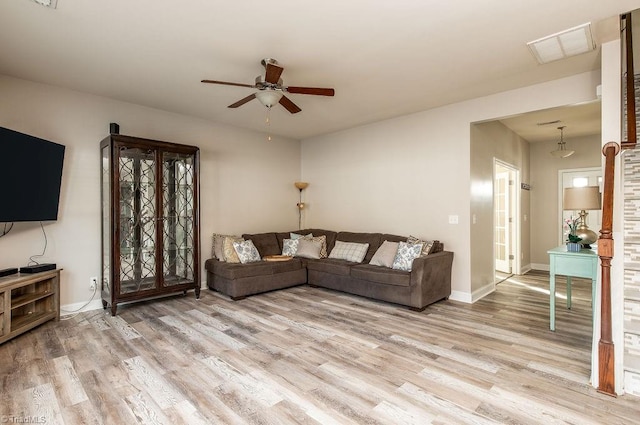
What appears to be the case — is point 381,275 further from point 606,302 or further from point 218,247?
point 218,247

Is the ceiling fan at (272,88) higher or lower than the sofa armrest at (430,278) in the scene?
higher

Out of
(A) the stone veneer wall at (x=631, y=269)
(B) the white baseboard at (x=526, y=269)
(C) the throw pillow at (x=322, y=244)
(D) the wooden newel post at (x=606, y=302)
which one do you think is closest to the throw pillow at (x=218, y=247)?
(C) the throw pillow at (x=322, y=244)

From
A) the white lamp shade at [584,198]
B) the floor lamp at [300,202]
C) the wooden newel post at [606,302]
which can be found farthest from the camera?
the floor lamp at [300,202]

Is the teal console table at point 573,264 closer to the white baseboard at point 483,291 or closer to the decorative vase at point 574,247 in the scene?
the decorative vase at point 574,247

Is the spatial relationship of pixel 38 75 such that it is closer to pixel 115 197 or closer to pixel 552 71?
pixel 115 197

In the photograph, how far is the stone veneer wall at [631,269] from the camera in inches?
85.2

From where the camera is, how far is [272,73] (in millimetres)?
2740

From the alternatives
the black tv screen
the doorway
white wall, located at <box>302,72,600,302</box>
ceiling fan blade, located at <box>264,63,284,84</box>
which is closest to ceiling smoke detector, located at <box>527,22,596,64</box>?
white wall, located at <box>302,72,600,302</box>

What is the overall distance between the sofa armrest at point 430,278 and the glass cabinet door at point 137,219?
317cm

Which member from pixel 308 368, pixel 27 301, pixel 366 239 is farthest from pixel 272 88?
pixel 27 301

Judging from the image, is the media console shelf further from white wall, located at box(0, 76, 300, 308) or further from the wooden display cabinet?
the wooden display cabinet

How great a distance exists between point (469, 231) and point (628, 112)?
2.27 metres

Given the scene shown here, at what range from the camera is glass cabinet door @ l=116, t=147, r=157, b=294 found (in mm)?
3799

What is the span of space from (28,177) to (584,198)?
541cm
